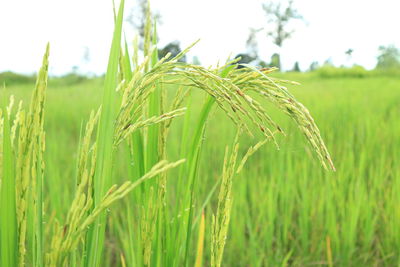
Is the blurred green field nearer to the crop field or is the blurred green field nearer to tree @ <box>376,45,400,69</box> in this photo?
the crop field

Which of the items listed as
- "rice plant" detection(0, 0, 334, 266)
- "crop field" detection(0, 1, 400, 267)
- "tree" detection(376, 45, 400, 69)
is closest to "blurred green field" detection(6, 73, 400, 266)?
"crop field" detection(0, 1, 400, 267)

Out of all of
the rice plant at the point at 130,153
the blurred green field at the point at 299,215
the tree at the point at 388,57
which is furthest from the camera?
the tree at the point at 388,57

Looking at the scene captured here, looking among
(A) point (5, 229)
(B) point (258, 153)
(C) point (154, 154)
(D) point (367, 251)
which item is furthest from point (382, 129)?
(A) point (5, 229)

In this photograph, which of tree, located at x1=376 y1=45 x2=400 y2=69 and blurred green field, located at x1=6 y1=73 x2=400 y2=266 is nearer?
blurred green field, located at x1=6 y1=73 x2=400 y2=266

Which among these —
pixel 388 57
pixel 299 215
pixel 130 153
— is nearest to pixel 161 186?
pixel 130 153

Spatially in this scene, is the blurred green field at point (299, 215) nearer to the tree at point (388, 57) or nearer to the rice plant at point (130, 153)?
the rice plant at point (130, 153)

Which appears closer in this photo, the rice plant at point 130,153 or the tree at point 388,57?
the rice plant at point 130,153

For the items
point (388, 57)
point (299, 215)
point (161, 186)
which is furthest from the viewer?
point (388, 57)

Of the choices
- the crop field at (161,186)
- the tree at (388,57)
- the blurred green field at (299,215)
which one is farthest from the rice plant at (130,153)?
the tree at (388,57)

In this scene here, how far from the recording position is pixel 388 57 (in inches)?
792

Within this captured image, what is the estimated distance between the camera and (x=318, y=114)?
3549 mm

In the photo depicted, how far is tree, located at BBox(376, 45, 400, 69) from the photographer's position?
18184 millimetres

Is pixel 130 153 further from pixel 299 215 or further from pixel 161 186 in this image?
pixel 299 215

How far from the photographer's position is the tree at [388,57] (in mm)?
18184
